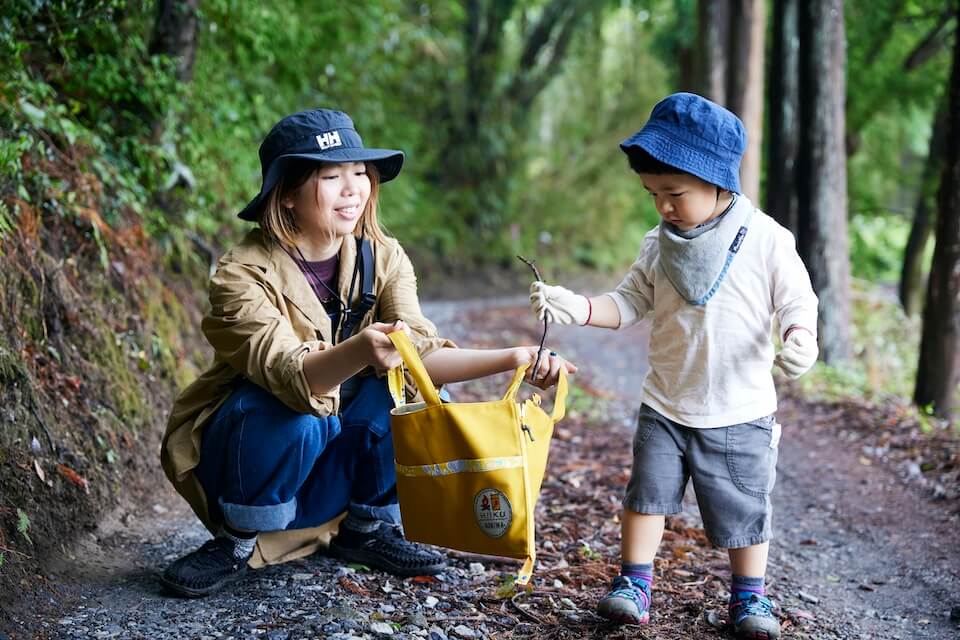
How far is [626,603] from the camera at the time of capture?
113 inches

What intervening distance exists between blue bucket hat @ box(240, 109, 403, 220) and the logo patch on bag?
47.2 inches

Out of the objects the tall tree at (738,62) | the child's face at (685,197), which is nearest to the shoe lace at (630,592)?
the child's face at (685,197)

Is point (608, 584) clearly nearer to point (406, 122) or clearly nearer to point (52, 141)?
point (52, 141)

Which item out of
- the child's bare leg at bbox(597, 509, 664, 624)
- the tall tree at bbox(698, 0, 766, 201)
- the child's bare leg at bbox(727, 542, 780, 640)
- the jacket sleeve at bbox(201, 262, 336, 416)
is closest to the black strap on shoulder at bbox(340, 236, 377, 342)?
the jacket sleeve at bbox(201, 262, 336, 416)

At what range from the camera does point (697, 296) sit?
2.92m

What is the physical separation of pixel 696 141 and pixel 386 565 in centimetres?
184

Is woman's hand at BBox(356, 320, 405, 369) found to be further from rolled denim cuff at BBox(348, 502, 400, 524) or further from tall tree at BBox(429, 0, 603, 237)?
tall tree at BBox(429, 0, 603, 237)

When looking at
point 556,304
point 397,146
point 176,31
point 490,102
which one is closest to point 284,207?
point 556,304

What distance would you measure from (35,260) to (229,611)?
1.96 metres

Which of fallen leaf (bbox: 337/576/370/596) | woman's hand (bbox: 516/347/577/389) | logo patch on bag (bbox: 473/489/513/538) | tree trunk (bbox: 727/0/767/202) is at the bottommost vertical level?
fallen leaf (bbox: 337/576/370/596)

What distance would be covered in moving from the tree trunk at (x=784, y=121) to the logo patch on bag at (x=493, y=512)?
7587 millimetres

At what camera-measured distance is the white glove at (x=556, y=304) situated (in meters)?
2.95

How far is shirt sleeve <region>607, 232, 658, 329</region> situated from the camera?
3143 millimetres

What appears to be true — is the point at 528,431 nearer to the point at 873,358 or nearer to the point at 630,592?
the point at 630,592
